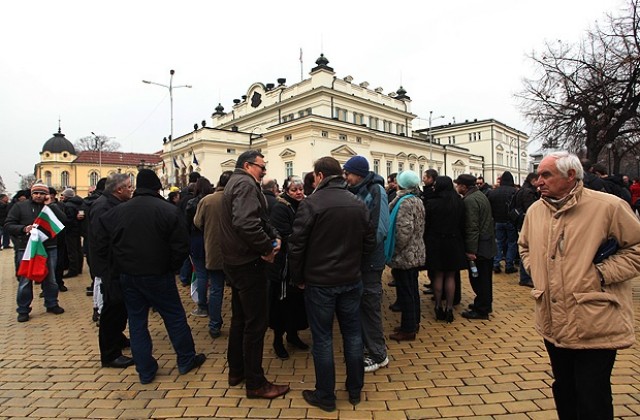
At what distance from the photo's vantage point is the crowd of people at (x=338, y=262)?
230cm

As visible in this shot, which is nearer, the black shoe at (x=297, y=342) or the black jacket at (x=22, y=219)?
the black shoe at (x=297, y=342)

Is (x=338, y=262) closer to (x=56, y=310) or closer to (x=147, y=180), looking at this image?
(x=147, y=180)

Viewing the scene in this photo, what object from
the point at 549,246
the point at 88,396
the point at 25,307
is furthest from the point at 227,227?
the point at 25,307

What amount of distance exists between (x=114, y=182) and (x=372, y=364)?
399cm

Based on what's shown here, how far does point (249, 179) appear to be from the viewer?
11.5 ft

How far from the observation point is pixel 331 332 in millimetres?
3314

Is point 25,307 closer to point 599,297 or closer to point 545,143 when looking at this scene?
point 599,297

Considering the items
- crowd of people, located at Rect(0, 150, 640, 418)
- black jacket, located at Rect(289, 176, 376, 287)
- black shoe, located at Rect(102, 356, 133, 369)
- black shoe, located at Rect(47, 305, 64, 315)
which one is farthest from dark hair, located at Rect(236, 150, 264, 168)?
black shoe, located at Rect(47, 305, 64, 315)

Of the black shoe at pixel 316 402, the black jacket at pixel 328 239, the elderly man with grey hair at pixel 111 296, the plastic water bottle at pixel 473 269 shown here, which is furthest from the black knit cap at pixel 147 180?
the plastic water bottle at pixel 473 269

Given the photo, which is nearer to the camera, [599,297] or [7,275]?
[599,297]

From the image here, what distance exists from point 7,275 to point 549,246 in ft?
43.1

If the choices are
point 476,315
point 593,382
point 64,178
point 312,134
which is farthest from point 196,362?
point 64,178

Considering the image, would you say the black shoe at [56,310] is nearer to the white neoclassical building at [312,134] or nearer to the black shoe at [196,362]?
the black shoe at [196,362]

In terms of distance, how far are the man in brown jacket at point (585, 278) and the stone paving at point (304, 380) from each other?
1012mm
